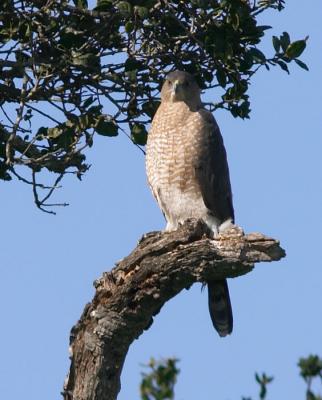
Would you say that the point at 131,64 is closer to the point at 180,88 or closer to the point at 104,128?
the point at 104,128

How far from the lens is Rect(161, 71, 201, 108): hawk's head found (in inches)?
292

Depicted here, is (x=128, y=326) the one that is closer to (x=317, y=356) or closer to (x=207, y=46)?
(x=207, y=46)

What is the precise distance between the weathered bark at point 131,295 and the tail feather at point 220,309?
782 millimetres

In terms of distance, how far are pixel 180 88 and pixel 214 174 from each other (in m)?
0.59

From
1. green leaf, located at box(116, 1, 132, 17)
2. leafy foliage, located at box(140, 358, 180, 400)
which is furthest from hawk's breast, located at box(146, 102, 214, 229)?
leafy foliage, located at box(140, 358, 180, 400)

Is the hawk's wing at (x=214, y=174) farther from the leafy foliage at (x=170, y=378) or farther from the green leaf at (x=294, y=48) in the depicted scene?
the leafy foliage at (x=170, y=378)

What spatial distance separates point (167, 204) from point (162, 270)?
1396 millimetres

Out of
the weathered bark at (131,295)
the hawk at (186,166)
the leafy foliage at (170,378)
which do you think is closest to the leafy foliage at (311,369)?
the leafy foliage at (170,378)

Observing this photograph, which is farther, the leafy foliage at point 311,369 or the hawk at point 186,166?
the hawk at point 186,166

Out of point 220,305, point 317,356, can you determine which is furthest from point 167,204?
point 317,356

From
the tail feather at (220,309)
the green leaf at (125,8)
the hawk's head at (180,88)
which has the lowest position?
the tail feather at (220,309)

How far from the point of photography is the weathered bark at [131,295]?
21.4 ft

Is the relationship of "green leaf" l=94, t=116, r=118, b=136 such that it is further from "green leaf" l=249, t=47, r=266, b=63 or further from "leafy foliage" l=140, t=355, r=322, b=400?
"leafy foliage" l=140, t=355, r=322, b=400

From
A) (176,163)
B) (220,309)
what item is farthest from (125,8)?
(220,309)
